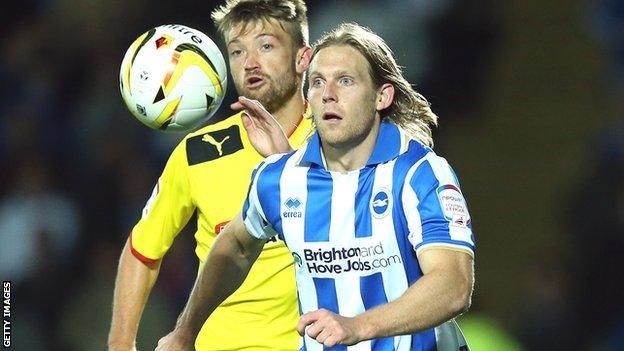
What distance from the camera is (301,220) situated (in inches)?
153

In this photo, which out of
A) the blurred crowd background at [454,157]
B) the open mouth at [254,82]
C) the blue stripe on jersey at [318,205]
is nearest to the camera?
the blue stripe on jersey at [318,205]

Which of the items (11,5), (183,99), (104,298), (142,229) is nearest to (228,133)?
(183,99)

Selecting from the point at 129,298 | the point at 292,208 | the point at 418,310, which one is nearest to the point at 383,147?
the point at 292,208

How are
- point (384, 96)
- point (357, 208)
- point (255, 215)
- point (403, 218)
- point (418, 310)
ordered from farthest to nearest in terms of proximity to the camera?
point (255, 215) → point (384, 96) → point (357, 208) → point (403, 218) → point (418, 310)

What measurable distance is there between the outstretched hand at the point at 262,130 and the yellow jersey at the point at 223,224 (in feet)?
0.85

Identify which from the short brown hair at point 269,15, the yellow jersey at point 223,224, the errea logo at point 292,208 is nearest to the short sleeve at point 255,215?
the errea logo at point 292,208

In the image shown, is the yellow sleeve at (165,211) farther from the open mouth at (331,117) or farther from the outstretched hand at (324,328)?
the outstretched hand at (324,328)

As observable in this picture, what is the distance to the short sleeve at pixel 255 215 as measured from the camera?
4062mm

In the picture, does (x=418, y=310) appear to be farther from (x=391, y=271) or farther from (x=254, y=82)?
(x=254, y=82)

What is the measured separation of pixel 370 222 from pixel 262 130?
1269mm

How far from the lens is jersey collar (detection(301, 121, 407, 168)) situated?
3809mm

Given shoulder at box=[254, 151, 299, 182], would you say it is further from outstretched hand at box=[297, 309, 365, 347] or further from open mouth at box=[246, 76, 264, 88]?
outstretched hand at box=[297, 309, 365, 347]

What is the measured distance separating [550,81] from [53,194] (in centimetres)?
380

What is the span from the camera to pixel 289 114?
5184 mm
